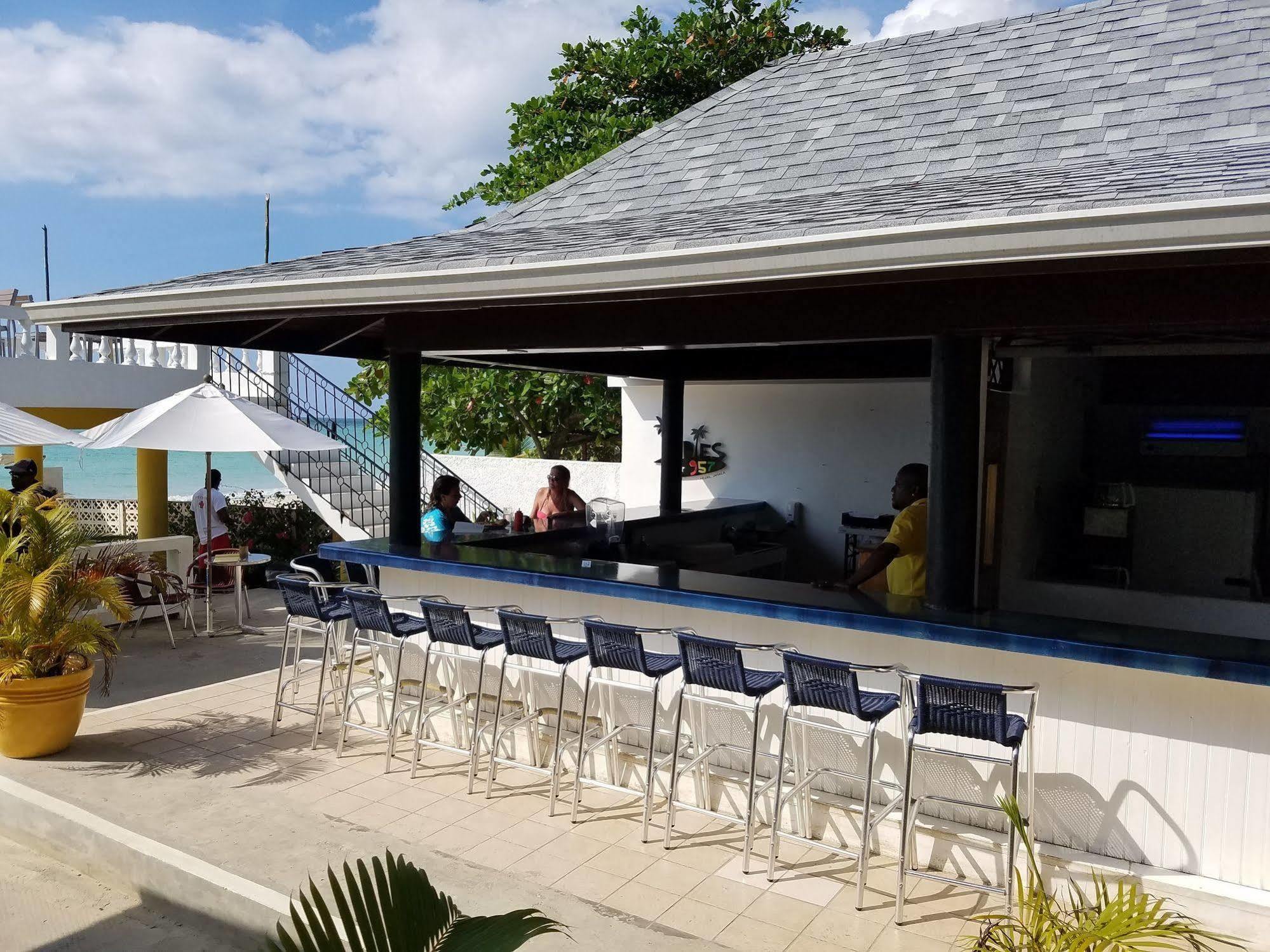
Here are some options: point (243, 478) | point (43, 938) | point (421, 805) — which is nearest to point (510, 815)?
point (421, 805)

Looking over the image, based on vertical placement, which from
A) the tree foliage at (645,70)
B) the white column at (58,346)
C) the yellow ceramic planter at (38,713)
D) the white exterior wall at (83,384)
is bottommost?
the yellow ceramic planter at (38,713)

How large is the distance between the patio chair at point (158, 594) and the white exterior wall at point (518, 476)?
22.3 ft

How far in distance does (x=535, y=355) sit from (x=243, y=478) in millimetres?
57677

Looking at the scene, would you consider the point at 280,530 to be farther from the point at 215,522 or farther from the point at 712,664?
the point at 712,664

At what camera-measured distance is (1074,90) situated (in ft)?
19.6

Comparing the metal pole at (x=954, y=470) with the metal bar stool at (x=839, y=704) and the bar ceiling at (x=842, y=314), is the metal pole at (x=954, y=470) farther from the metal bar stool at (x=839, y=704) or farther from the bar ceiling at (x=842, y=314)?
the metal bar stool at (x=839, y=704)

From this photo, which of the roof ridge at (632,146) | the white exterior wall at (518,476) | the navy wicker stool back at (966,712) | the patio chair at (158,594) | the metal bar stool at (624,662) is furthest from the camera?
the white exterior wall at (518,476)

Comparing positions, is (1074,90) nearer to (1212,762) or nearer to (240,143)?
(1212,762)

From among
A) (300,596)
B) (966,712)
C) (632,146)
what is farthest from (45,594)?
(632,146)

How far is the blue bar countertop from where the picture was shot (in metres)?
3.70

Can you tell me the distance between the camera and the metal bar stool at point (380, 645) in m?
5.42

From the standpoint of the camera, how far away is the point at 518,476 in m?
16.4

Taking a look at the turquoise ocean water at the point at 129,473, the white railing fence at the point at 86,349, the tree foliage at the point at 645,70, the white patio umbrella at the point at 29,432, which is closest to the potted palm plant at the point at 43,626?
the white patio umbrella at the point at 29,432

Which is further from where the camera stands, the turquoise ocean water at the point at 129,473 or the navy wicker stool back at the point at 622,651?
the turquoise ocean water at the point at 129,473
